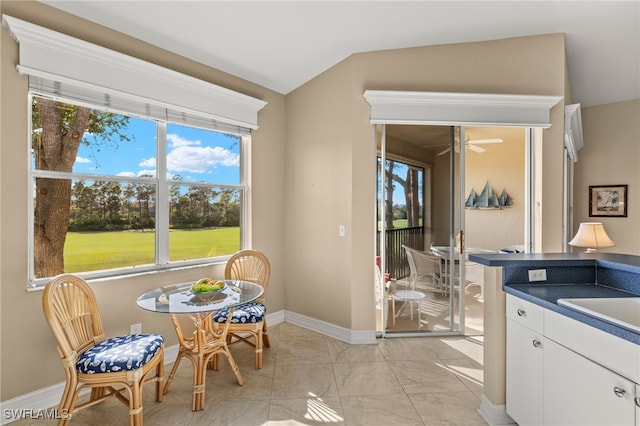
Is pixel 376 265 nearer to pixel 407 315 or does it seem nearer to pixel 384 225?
pixel 384 225

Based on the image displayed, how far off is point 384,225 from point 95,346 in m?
2.63

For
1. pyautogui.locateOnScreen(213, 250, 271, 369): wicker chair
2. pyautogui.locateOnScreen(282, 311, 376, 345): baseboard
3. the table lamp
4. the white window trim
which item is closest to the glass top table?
pyautogui.locateOnScreen(213, 250, 271, 369): wicker chair

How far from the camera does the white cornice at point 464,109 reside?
10.4ft

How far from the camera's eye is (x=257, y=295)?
242cm

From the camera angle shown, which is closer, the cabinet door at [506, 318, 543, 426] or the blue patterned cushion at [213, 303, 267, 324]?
the cabinet door at [506, 318, 543, 426]

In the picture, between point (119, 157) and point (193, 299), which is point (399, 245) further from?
point (119, 157)

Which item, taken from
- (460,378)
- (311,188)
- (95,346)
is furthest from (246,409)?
(311,188)

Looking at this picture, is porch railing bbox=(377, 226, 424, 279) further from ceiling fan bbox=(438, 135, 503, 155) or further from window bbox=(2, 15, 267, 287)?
window bbox=(2, 15, 267, 287)

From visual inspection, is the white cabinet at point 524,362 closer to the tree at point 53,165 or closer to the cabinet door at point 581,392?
the cabinet door at point 581,392

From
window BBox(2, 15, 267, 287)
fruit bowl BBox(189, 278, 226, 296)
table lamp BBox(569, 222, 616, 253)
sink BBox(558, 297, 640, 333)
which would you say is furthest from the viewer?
table lamp BBox(569, 222, 616, 253)

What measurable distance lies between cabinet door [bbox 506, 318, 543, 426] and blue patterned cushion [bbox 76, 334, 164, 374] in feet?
7.38

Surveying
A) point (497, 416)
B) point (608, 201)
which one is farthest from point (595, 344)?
point (608, 201)

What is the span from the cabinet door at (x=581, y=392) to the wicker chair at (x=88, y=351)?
230 centimetres

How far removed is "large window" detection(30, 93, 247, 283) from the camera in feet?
7.53
